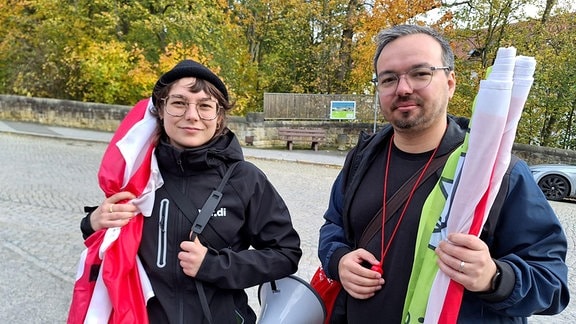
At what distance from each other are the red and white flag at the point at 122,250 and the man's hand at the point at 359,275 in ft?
2.53

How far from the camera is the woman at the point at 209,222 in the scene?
1.70 m

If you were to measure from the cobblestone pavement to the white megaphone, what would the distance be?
87.3 inches

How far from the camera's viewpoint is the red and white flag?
167cm

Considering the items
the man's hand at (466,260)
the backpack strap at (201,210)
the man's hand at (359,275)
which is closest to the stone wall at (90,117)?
the backpack strap at (201,210)

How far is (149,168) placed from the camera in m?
1.78

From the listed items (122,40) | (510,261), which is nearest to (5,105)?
(122,40)

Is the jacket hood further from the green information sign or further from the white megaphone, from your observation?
the green information sign

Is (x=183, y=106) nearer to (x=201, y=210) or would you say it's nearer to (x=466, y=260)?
(x=201, y=210)

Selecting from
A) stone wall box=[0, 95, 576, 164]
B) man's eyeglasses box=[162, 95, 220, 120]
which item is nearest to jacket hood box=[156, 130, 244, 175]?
man's eyeglasses box=[162, 95, 220, 120]

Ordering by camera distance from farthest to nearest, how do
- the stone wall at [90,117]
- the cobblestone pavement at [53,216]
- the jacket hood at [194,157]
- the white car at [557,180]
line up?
1. the stone wall at [90,117]
2. the white car at [557,180]
3. the cobblestone pavement at [53,216]
4. the jacket hood at [194,157]

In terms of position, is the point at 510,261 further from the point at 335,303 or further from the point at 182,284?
the point at 182,284

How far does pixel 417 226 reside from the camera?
1.49m

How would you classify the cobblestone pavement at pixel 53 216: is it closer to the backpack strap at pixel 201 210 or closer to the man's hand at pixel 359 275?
the backpack strap at pixel 201 210

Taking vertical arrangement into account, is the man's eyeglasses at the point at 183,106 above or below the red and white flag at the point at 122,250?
above
